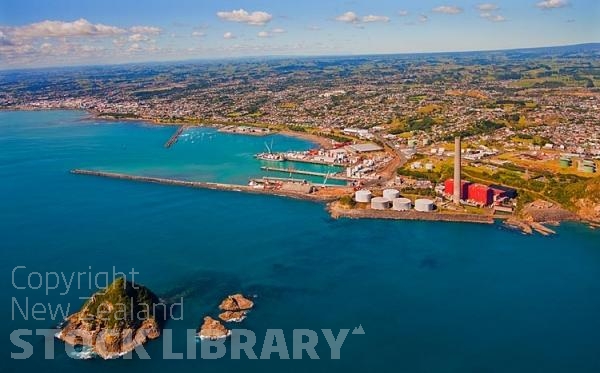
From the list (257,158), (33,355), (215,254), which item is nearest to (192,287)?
(215,254)

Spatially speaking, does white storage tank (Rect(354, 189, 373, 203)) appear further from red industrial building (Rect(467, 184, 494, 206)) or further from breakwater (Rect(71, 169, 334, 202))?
red industrial building (Rect(467, 184, 494, 206))

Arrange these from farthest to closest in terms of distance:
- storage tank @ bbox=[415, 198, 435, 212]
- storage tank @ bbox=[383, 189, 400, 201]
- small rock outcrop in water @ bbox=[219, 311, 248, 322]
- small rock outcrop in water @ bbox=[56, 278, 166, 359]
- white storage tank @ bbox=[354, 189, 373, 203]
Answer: white storage tank @ bbox=[354, 189, 373, 203] → storage tank @ bbox=[383, 189, 400, 201] → storage tank @ bbox=[415, 198, 435, 212] → small rock outcrop in water @ bbox=[219, 311, 248, 322] → small rock outcrop in water @ bbox=[56, 278, 166, 359]

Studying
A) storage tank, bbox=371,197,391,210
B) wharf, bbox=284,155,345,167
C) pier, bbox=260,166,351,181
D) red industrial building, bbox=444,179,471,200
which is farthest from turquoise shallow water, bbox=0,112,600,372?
wharf, bbox=284,155,345,167

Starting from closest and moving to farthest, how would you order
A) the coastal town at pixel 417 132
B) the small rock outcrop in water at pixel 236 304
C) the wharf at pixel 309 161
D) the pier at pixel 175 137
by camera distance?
1. the small rock outcrop in water at pixel 236 304
2. the coastal town at pixel 417 132
3. the wharf at pixel 309 161
4. the pier at pixel 175 137

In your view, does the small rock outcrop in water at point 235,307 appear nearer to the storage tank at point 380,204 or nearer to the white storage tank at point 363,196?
the storage tank at point 380,204

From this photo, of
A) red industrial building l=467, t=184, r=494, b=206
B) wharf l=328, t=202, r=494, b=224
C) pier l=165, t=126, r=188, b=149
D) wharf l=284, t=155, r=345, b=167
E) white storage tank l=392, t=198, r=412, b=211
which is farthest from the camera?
pier l=165, t=126, r=188, b=149

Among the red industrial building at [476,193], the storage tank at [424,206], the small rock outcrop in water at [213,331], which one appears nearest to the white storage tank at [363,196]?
the storage tank at [424,206]

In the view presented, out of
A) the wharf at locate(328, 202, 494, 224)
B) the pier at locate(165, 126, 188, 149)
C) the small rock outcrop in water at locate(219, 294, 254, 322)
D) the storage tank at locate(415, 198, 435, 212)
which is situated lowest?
the small rock outcrop in water at locate(219, 294, 254, 322)
